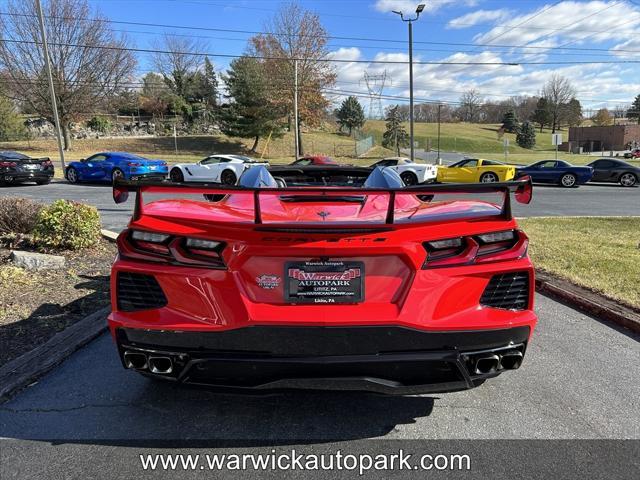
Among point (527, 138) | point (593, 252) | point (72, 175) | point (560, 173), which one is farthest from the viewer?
point (527, 138)

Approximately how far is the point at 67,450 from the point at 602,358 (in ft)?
11.9

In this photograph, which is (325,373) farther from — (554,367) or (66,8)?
(66,8)

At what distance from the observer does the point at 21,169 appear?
18.5m

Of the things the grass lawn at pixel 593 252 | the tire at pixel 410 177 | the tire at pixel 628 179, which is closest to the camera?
the grass lawn at pixel 593 252

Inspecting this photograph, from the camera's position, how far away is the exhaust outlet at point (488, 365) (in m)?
A: 2.31

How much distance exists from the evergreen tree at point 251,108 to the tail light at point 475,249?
140 feet

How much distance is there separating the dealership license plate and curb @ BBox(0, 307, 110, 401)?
2.05 metres

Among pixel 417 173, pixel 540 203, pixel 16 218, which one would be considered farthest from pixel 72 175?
pixel 540 203

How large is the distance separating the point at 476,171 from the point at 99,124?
4508 centimetres

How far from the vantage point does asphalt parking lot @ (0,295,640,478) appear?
2.43 meters

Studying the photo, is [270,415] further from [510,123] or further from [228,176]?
[510,123]

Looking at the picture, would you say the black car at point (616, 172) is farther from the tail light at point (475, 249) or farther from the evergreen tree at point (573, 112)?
the evergreen tree at point (573, 112)

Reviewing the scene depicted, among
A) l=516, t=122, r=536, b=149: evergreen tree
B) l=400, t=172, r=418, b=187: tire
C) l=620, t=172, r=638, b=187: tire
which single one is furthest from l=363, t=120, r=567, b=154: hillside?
l=400, t=172, r=418, b=187: tire

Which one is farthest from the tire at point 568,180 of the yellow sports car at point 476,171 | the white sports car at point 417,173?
the white sports car at point 417,173
